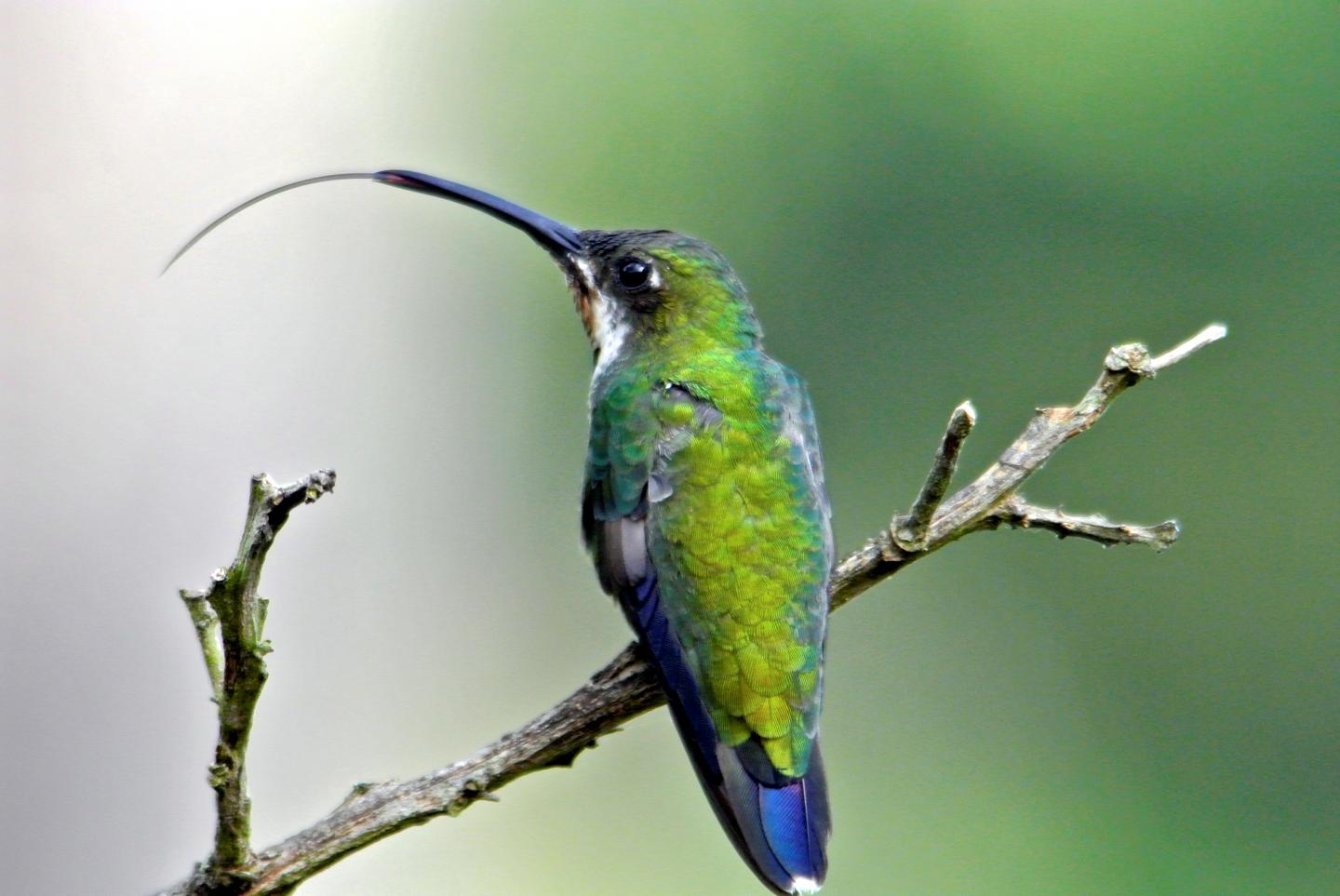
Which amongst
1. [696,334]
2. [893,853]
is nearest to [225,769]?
[696,334]

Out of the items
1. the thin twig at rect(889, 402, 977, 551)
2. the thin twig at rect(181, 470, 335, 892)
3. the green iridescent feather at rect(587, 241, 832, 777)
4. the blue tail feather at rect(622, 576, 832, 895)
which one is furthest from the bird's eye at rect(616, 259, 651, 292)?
the thin twig at rect(181, 470, 335, 892)

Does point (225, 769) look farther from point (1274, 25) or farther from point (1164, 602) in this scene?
point (1274, 25)

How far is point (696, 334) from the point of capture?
4.17 meters

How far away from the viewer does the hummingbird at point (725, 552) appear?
320 centimetres

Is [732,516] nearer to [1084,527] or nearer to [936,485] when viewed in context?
[936,485]

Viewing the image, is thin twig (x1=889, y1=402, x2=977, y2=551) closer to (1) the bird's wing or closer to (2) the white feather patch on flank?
(1) the bird's wing

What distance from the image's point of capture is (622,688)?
128 inches

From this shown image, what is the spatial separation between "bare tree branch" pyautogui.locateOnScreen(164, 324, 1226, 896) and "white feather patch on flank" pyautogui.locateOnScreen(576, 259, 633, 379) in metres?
1.15

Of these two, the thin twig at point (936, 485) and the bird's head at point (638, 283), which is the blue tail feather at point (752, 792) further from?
the bird's head at point (638, 283)

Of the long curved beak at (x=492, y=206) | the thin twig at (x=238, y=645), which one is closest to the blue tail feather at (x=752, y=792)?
the thin twig at (x=238, y=645)

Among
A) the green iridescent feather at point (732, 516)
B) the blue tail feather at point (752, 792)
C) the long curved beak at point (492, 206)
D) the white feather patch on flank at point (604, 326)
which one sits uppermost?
the long curved beak at point (492, 206)

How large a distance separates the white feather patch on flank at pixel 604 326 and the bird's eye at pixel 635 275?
0.06 metres

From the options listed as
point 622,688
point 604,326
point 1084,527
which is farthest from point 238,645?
point 604,326

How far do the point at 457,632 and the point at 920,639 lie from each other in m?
4.62
